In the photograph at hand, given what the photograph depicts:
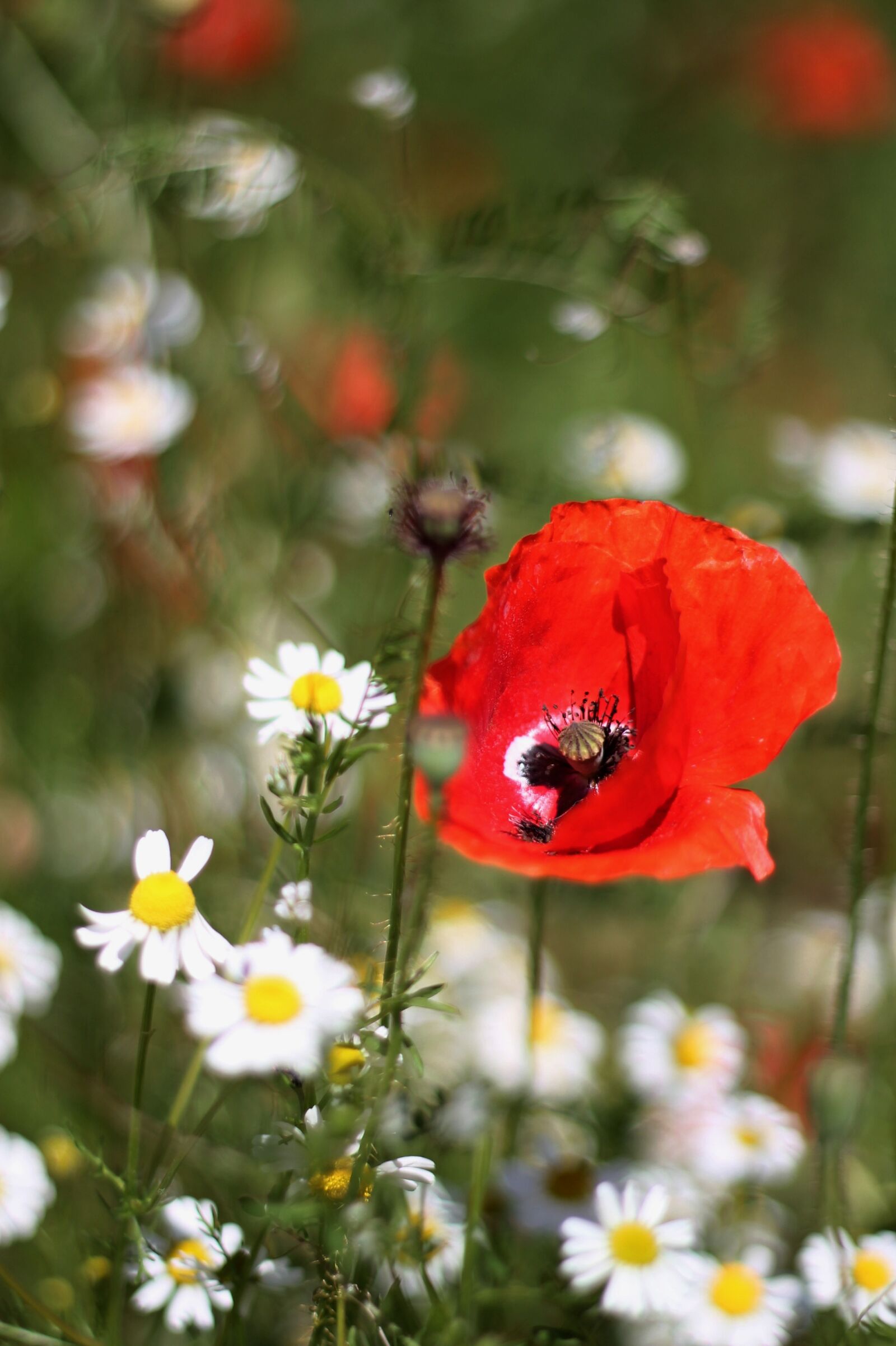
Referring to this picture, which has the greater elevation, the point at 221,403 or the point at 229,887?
the point at 221,403

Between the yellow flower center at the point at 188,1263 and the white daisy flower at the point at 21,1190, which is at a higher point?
the white daisy flower at the point at 21,1190

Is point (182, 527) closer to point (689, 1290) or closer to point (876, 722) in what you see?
point (876, 722)

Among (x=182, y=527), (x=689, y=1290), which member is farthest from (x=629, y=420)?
(x=689, y=1290)

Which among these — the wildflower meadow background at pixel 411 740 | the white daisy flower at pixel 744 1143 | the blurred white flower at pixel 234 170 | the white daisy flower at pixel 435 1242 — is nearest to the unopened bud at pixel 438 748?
the wildflower meadow background at pixel 411 740

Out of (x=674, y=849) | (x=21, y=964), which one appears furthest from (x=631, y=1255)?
(x=21, y=964)

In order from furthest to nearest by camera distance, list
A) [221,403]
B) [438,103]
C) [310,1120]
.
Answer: [438,103] → [221,403] → [310,1120]

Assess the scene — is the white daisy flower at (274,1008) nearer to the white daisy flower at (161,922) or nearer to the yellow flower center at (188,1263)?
the white daisy flower at (161,922)

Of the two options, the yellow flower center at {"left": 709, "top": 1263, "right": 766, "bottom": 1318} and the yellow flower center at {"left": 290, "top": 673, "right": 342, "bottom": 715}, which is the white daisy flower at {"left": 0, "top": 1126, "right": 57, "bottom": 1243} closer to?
the yellow flower center at {"left": 290, "top": 673, "right": 342, "bottom": 715}

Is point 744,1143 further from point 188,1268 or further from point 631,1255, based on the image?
point 188,1268
